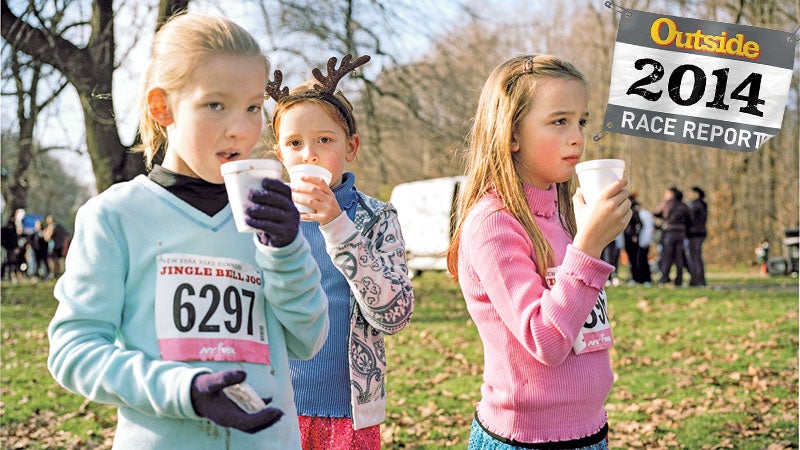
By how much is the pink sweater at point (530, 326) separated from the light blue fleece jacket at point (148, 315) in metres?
0.56

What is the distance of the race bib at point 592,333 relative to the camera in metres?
2.18

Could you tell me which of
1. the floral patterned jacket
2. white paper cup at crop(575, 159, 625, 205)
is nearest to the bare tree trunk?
the floral patterned jacket

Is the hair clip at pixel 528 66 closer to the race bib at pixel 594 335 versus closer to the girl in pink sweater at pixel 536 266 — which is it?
the girl in pink sweater at pixel 536 266

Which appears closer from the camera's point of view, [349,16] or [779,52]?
[779,52]

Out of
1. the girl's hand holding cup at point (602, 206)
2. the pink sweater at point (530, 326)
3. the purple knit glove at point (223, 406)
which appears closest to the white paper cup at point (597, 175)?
the girl's hand holding cup at point (602, 206)

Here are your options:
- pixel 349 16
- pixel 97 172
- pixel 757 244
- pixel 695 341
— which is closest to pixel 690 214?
pixel 695 341

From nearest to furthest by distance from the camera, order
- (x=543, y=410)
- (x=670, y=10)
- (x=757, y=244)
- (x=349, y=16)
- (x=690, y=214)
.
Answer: (x=543, y=410) → (x=349, y=16) → (x=690, y=214) → (x=670, y=10) → (x=757, y=244)

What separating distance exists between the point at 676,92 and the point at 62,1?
23.9ft

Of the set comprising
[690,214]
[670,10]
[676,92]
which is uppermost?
[670,10]

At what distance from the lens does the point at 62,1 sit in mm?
8195

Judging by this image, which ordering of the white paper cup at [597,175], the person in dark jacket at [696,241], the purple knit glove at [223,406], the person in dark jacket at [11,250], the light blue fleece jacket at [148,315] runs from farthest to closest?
the person in dark jacket at [11,250] → the person in dark jacket at [696,241] → the white paper cup at [597,175] → the light blue fleece jacket at [148,315] → the purple knit glove at [223,406]

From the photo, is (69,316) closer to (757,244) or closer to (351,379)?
(351,379)

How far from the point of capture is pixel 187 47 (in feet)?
5.65

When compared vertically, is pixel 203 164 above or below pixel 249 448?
above
